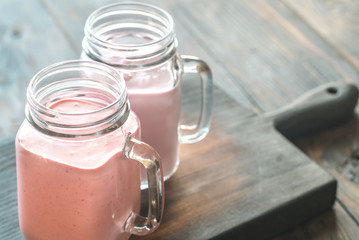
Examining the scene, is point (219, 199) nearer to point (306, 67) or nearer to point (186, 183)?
point (186, 183)

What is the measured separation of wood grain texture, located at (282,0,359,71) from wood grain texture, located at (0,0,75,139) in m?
0.45

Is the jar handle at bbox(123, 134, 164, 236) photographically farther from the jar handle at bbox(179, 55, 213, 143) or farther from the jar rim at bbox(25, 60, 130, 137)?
the jar handle at bbox(179, 55, 213, 143)

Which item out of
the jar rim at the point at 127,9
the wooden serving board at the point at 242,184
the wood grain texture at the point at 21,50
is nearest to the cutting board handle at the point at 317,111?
the wooden serving board at the point at 242,184

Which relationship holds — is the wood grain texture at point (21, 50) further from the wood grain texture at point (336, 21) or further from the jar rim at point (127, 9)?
the wood grain texture at point (336, 21)

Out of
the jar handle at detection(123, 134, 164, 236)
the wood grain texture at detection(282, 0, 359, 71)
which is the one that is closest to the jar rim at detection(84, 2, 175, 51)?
the jar handle at detection(123, 134, 164, 236)

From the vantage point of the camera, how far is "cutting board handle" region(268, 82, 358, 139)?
81cm

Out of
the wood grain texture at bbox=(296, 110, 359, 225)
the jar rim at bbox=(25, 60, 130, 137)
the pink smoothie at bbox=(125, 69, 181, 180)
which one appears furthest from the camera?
the wood grain texture at bbox=(296, 110, 359, 225)

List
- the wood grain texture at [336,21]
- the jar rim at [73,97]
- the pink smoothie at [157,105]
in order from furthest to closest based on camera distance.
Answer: the wood grain texture at [336,21], the pink smoothie at [157,105], the jar rim at [73,97]

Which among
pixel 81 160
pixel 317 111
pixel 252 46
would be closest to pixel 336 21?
pixel 252 46

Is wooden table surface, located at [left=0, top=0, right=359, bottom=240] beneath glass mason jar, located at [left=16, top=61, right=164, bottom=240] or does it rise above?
beneath

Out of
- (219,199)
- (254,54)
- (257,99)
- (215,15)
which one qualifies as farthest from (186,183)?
(215,15)

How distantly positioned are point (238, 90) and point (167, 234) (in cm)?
38

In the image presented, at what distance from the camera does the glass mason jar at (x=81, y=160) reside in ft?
1.61

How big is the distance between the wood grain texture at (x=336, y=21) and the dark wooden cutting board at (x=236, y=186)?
0.30 m
